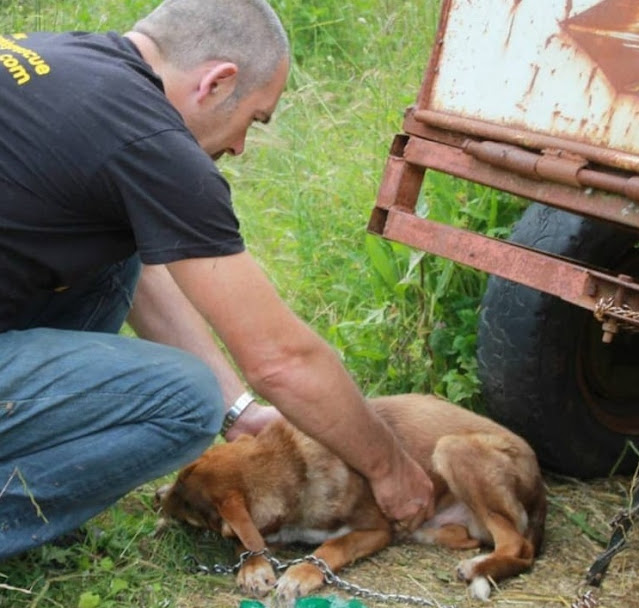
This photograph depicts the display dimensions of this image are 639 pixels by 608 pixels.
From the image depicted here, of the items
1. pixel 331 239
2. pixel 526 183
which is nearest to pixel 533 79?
pixel 526 183

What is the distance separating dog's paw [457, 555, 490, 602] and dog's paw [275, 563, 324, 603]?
0.48 meters

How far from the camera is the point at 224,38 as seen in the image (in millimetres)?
3961

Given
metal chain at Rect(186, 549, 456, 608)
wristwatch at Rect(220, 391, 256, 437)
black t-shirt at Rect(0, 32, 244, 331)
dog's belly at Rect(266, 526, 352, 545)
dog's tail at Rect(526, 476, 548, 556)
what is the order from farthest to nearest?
1. wristwatch at Rect(220, 391, 256, 437)
2. dog's belly at Rect(266, 526, 352, 545)
3. dog's tail at Rect(526, 476, 548, 556)
4. metal chain at Rect(186, 549, 456, 608)
5. black t-shirt at Rect(0, 32, 244, 331)

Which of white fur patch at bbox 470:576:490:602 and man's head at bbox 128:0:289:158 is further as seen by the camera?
white fur patch at bbox 470:576:490:602

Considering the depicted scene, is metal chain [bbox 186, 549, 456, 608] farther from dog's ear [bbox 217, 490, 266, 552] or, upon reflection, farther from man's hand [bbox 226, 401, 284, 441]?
man's hand [bbox 226, 401, 284, 441]

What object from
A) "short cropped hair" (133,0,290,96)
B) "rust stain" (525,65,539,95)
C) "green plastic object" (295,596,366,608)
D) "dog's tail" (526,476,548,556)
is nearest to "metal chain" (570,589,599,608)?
"dog's tail" (526,476,548,556)

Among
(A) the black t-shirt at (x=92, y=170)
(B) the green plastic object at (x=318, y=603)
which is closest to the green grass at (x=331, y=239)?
(B) the green plastic object at (x=318, y=603)

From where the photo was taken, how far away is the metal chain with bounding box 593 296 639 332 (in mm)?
3789

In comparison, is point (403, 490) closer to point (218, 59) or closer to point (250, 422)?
point (250, 422)

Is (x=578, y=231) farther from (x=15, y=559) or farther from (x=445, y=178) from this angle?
(x=15, y=559)

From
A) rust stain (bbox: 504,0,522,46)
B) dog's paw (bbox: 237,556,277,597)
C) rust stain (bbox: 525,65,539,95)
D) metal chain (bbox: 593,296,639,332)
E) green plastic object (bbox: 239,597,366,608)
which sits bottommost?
dog's paw (bbox: 237,556,277,597)

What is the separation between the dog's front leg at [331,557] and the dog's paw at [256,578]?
38 millimetres

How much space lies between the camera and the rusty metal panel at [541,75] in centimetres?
384

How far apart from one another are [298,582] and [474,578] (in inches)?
23.2
